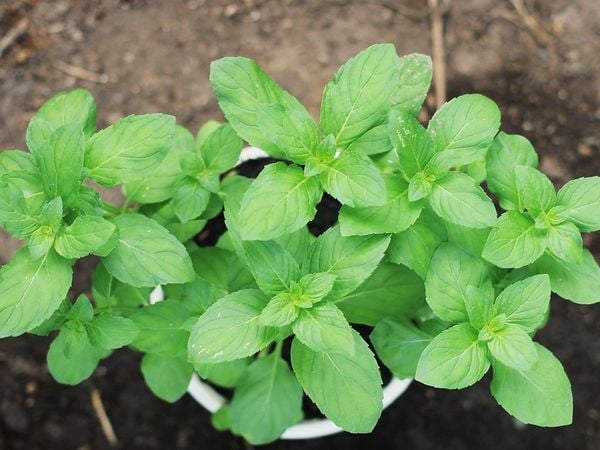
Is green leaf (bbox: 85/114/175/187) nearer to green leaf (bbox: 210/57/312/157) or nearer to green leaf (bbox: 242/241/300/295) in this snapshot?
green leaf (bbox: 210/57/312/157)

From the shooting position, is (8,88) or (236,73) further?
(8,88)

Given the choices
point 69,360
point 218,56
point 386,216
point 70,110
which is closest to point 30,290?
point 69,360

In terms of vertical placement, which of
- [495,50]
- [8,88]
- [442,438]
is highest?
[8,88]

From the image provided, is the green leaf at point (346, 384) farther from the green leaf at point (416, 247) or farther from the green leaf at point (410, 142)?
the green leaf at point (410, 142)

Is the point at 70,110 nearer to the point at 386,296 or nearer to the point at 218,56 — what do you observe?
the point at 386,296

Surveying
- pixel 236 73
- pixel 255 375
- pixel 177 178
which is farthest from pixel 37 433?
pixel 236 73

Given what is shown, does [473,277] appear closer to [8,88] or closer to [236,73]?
[236,73]
